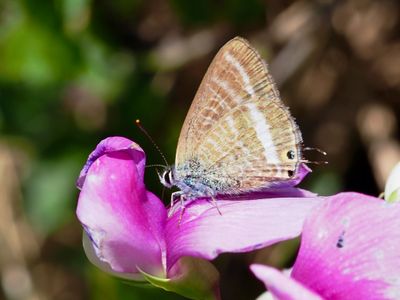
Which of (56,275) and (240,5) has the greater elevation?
(240,5)

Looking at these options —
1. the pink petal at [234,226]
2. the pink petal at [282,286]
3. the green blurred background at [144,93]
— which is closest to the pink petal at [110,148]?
the pink petal at [234,226]

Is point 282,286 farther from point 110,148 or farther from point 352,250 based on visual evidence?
point 110,148

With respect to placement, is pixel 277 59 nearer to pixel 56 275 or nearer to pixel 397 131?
pixel 397 131

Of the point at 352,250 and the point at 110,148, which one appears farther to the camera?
the point at 110,148

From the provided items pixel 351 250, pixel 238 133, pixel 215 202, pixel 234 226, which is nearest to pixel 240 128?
pixel 238 133

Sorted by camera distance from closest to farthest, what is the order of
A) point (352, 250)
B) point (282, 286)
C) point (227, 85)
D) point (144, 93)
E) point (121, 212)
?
point (282, 286) < point (352, 250) < point (121, 212) < point (227, 85) < point (144, 93)

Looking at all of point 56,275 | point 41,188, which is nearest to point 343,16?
point 41,188

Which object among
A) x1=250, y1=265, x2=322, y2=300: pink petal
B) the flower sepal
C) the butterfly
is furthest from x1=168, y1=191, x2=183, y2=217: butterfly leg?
x1=250, y1=265, x2=322, y2=300: pink petal

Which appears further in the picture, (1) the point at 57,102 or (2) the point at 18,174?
(2) the point at 18,174
